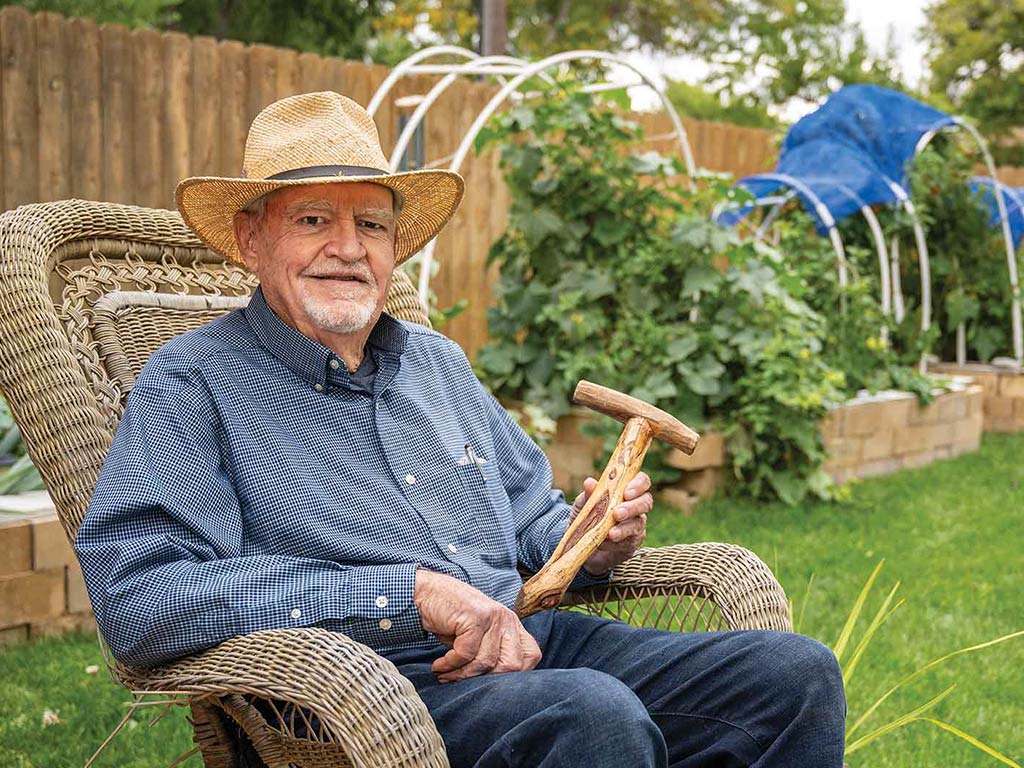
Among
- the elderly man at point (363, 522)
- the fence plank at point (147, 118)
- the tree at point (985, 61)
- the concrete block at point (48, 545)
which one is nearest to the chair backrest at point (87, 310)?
the elderly man at point (363, 522)

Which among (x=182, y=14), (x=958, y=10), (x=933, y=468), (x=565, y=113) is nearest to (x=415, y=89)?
(x=565, y=113)

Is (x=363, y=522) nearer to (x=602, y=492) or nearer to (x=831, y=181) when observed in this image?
(x=602, y=492)

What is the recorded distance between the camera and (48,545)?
3354 millimetres

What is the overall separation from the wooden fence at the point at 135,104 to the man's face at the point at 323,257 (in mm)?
3201

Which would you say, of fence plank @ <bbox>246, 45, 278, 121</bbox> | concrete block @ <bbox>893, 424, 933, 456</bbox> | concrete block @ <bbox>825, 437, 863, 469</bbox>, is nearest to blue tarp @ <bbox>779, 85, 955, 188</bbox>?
concrete block @ <bbox>893, 424, 933, 456</bbox>

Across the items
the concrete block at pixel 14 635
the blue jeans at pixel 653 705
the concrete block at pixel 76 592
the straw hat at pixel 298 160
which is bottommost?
the concrete block at pixel 14 635

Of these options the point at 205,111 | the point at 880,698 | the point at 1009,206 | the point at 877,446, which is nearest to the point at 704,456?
the point at 877,446

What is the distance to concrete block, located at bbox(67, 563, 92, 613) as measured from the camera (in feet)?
11.3

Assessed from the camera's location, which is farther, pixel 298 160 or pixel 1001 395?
pixel 1001 395

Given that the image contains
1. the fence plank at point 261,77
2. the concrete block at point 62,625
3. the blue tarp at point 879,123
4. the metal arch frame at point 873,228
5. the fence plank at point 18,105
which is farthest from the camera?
the blue tarp at point 879,123

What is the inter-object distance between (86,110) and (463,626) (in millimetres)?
3973

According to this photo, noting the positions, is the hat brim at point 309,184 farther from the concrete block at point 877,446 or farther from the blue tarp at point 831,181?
the blue tarp at point 831,181

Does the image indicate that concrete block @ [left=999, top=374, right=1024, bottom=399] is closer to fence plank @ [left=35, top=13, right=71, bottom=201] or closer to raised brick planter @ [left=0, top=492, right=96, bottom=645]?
fence plank @ [left=35, top=13, right=71, bottom=201]

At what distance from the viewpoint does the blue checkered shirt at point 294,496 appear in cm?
165
